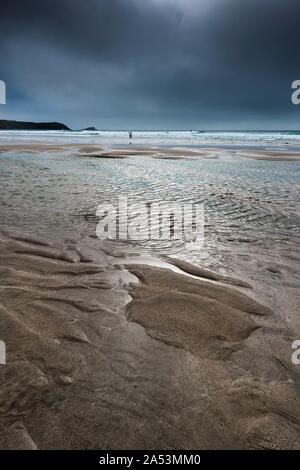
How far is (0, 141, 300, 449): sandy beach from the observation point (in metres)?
1.91

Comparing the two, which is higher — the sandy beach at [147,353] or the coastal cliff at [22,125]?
the coastal cliff at [22,125]

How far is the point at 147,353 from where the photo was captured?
102 inches

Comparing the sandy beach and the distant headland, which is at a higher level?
the distant headland

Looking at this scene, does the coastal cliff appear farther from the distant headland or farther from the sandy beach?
the sandy beach

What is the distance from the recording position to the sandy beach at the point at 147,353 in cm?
191

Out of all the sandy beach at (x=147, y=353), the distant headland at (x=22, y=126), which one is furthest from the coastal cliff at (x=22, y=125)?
the sandy beach at (x=147, y=353)

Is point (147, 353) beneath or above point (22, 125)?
beneath

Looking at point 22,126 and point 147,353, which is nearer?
point 147,353

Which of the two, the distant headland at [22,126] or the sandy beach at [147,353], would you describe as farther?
the distant headland at [22,126]

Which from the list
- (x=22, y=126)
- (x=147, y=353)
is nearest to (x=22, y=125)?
(x=22, y=126)

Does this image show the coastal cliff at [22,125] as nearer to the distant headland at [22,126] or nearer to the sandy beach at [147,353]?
the distant headland at [22,126]

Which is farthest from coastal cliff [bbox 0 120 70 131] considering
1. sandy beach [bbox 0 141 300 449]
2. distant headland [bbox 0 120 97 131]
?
sandy beach [bbox 0 141 300 449]

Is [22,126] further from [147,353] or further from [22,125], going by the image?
[147,353]

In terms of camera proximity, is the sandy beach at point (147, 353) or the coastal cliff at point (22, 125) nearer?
the sandy beach at point (147, 353)
